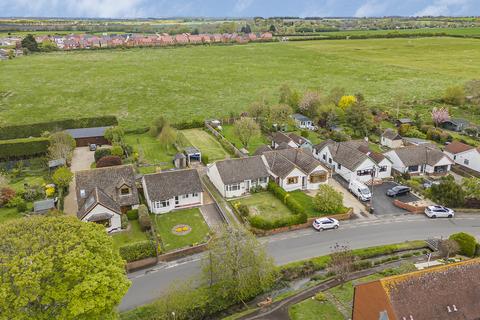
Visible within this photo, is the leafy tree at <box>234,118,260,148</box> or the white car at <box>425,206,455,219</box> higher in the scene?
the leafy tree at <box>234,118,260,148</box>

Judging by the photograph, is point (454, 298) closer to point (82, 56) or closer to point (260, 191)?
point (260, 191)

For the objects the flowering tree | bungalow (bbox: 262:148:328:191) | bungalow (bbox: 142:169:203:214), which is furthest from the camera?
the flowering tree

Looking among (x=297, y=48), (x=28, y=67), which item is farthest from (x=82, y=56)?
(x=297, y=48)

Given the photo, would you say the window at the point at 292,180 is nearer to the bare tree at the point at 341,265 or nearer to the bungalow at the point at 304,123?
the bare tree at the point at 341,265

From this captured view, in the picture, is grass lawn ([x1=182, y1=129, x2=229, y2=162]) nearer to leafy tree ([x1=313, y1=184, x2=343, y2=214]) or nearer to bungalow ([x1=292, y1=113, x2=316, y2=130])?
bungalow ([x1=292, y1=113, x2=316, y2=130])

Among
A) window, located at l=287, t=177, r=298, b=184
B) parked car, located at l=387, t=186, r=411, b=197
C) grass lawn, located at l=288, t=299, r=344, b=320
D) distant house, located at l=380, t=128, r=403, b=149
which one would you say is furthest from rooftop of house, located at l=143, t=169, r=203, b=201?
distant house, located at l=380, t=128, r=403, b=149
